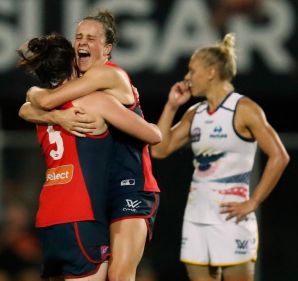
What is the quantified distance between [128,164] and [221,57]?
166 cm

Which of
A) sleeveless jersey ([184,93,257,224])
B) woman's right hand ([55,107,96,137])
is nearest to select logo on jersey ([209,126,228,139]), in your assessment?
sleeveless jersey ([184,93,257,224])

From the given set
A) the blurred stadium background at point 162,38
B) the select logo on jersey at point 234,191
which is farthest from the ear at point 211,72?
the blurred stadium background at point 162,38

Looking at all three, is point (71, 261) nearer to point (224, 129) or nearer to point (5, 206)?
point (224, 129)

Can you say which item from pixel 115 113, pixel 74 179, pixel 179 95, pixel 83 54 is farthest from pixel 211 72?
pixel 74 179

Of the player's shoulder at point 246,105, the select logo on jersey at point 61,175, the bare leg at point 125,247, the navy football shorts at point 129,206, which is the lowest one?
the bare leg at point 125,247

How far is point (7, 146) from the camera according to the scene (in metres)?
11.2

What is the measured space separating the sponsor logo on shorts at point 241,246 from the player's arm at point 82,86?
5.72 feet

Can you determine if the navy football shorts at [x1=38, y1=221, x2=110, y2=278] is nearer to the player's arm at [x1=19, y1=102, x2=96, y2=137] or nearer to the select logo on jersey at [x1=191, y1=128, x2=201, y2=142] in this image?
the player's arm at [x1=19, y1=102, x2=96, y2=137]

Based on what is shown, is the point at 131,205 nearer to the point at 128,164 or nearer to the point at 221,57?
the point at 128,164

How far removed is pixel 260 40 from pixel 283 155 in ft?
11.9

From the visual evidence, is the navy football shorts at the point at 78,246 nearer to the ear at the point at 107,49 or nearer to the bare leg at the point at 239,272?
the ear at the point at 107,49

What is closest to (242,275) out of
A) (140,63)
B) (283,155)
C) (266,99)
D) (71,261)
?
(283,155)

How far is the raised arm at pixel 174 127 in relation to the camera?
6965 millimetres

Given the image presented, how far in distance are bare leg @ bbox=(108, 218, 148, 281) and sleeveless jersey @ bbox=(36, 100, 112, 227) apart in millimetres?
123
